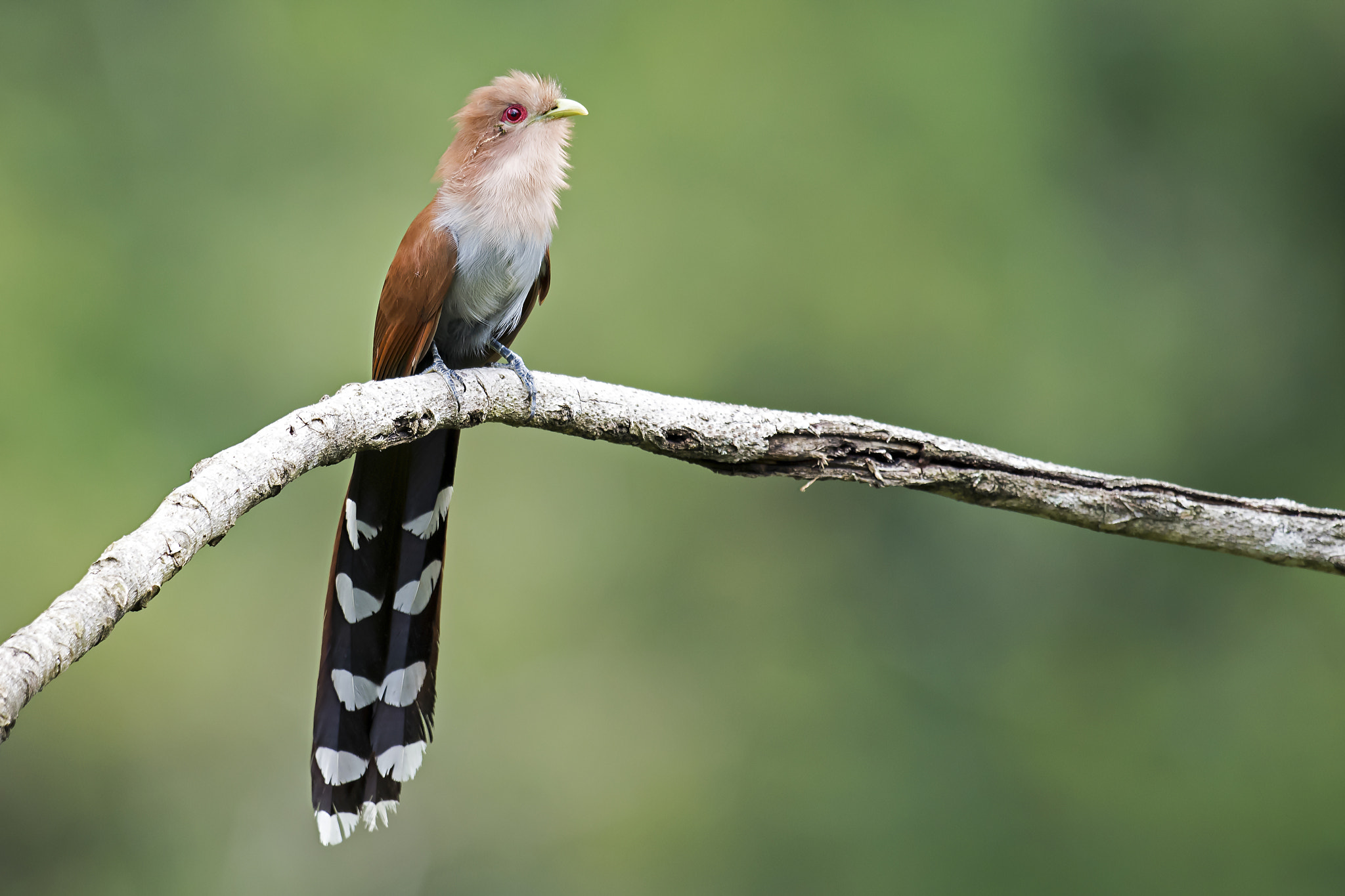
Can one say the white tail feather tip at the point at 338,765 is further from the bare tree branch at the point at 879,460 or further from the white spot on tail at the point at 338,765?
the bare tree branch at the point at 879,460

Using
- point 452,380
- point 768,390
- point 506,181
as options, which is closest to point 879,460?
point 452,380

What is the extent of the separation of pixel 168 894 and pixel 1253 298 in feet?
15.3

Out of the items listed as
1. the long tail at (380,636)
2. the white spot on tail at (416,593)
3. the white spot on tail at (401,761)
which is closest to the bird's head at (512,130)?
the long tail at (380,636)

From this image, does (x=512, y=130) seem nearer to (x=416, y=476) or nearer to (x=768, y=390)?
(x=416, y=476)

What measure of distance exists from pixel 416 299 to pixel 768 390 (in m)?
2.09

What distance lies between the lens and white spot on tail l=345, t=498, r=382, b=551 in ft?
7.00

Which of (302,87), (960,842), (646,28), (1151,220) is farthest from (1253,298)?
(302,87)

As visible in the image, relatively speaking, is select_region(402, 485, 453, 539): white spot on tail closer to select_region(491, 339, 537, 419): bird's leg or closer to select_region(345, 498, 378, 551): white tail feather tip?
select_region(345, 498, 378, 551): white tail feather tip

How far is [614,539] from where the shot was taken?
3943 millimetres

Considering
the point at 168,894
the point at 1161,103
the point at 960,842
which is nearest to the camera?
the point at 168,894

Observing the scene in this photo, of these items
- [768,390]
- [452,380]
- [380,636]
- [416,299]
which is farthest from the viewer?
[768,390]

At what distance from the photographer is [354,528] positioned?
7.06ft

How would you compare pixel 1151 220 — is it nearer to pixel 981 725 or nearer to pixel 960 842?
pixel 981 725

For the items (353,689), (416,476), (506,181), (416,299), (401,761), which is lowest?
(401,761)
